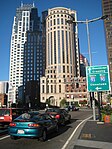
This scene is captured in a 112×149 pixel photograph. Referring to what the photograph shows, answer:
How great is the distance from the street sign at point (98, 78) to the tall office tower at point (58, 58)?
105m

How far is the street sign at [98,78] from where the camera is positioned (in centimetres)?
1934

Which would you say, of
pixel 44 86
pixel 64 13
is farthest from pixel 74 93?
pixel 64 13

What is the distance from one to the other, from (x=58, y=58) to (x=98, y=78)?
116902mm

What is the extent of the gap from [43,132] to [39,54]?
17941 centimetres

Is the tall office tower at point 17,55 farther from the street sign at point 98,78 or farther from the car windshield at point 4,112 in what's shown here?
the car windshield at point 4,112

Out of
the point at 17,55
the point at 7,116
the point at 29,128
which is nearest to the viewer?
the point at 29,128

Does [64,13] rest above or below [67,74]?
above

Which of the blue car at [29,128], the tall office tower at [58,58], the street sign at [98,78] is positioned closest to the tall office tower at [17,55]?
the tall office tower at [58,58]

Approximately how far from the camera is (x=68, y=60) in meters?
138

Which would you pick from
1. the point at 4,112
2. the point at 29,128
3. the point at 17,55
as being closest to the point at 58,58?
the point at 17,55

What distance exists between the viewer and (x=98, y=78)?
19688 millimetres

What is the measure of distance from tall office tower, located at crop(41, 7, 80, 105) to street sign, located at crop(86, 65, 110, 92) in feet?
346

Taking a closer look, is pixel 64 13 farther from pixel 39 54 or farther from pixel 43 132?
pixel 43 132

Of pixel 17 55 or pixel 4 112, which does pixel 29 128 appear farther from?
pixel 17 55
